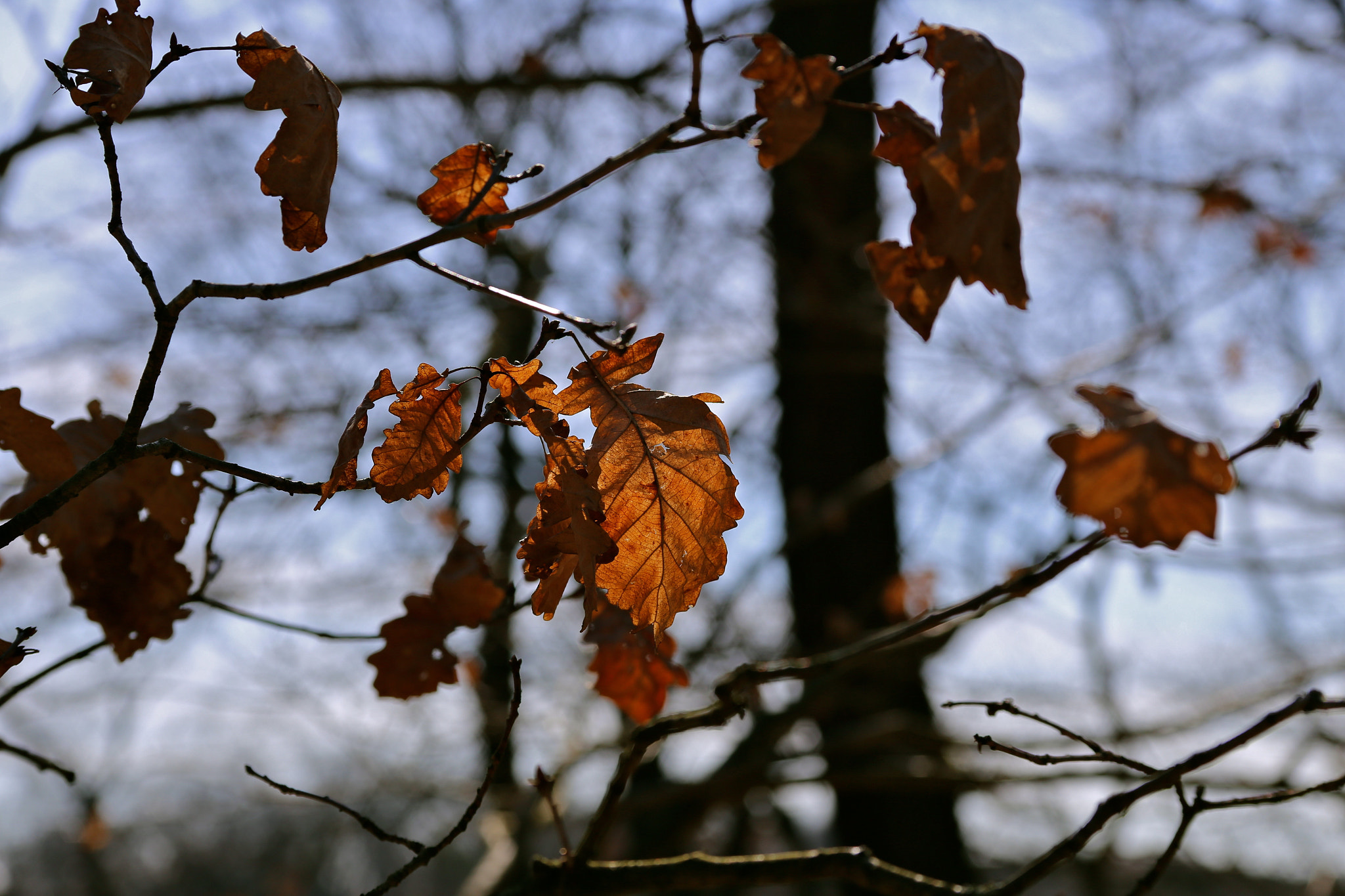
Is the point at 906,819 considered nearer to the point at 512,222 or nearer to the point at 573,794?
the point at 573,794

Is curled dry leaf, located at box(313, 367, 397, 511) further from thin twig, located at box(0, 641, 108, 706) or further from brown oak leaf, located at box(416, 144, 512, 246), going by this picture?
thin twig, located at box(0, 641, 108, 706)

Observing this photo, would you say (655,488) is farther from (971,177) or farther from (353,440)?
(971,177)

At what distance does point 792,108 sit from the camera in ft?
3.15

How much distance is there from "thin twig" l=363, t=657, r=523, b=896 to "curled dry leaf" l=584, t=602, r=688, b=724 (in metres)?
0.38

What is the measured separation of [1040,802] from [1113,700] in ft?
3.14

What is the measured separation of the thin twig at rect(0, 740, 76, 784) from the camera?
1452 millimetres

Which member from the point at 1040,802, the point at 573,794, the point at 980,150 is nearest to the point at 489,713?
the point at 573,794

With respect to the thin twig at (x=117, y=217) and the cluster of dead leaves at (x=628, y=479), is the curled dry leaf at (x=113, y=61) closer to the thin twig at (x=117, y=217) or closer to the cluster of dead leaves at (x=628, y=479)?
the thin twig at (x=117, y=217)

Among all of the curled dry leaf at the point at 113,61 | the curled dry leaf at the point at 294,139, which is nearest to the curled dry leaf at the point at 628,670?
the curled dry leaf at the point at 294,139

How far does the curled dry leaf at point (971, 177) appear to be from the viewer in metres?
0.92

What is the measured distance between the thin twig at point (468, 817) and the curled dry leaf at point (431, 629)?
0.39 m

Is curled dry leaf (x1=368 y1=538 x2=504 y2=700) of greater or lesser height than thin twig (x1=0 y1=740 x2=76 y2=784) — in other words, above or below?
above

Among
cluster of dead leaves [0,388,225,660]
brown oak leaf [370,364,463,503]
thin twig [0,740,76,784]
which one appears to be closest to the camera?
brown oak leaf [370,364,463,503]

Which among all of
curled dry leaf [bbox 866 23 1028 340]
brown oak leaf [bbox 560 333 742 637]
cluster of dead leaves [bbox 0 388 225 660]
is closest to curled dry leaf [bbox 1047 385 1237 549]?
curled dry leaf [bbox 866 23 1028 340]
